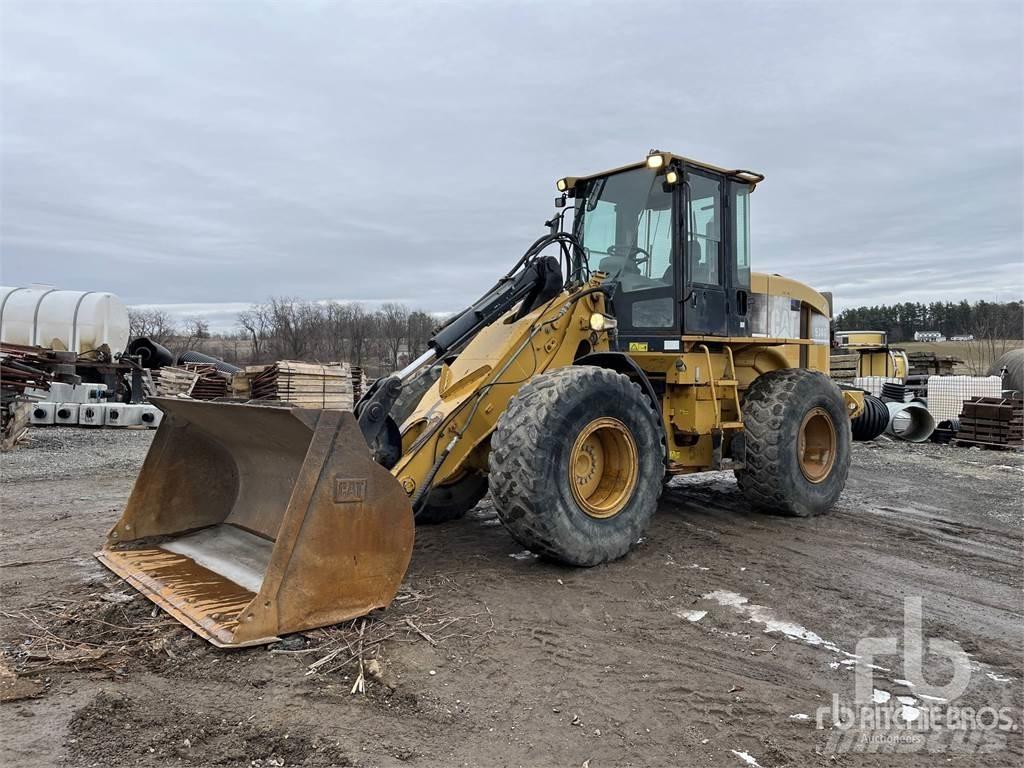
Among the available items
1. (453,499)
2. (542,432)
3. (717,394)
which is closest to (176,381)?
(453,499)

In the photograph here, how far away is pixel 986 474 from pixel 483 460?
27.4 ft

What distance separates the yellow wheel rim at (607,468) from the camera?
202 inches

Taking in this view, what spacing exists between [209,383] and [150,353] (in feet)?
15.4

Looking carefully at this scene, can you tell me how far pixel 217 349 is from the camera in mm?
41625

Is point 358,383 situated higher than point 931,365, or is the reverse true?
point 931,365

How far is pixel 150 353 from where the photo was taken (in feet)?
67.5

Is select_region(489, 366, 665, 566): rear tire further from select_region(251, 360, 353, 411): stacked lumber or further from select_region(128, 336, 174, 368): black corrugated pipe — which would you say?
select_region(128, 336, 174, 368): black corrugated pipe

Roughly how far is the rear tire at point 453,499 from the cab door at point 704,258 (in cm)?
220

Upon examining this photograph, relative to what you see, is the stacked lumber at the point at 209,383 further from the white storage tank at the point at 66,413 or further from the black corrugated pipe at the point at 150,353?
the black corrugated pipe at the point at 150,353

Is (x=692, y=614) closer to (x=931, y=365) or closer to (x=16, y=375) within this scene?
(x=16, y=375)

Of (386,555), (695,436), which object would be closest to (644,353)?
(695,436)

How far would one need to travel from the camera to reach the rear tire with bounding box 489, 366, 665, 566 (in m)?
4.61

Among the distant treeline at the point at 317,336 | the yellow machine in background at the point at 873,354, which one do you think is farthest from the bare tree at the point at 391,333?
the yellow machine in background at the point at 873,354

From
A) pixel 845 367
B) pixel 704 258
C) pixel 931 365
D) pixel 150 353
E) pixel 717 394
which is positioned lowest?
pixel 717 394
